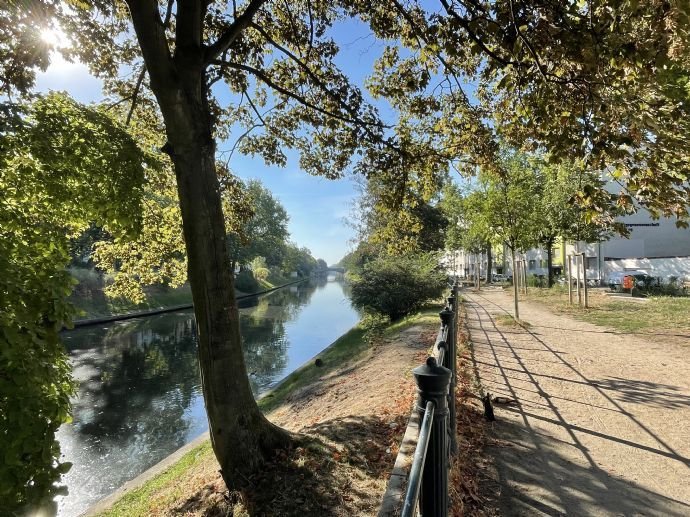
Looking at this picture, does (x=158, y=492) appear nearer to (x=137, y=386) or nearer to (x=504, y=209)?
(x=137, y=386)

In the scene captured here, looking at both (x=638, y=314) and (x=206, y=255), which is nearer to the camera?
(x=206, y=255)

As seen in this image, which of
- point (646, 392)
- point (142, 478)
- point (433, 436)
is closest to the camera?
point (433, 436)

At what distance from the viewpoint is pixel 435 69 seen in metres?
7.12

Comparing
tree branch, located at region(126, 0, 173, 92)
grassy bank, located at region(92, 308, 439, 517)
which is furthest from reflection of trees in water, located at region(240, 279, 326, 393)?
tree branch, located at region(126, 0, 173, 92)

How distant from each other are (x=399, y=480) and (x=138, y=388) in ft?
46.8

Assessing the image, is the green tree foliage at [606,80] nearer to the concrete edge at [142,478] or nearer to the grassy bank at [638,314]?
the concrete edge at [142,478]

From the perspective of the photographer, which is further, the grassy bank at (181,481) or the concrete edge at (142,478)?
the concrete edge at (142,478)

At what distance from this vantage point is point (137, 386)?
14.6 m

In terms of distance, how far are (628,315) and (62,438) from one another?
56.3ft

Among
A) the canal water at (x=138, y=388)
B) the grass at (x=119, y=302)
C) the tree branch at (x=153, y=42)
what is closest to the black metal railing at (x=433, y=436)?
the tree branch at (x=153, y=42)

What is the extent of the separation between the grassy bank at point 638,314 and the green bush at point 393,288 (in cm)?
537

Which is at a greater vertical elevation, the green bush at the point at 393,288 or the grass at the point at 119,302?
the green bush at the point at 393,288

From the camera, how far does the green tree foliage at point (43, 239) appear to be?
248 centimetres

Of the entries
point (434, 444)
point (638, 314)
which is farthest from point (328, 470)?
point (638, 314)
